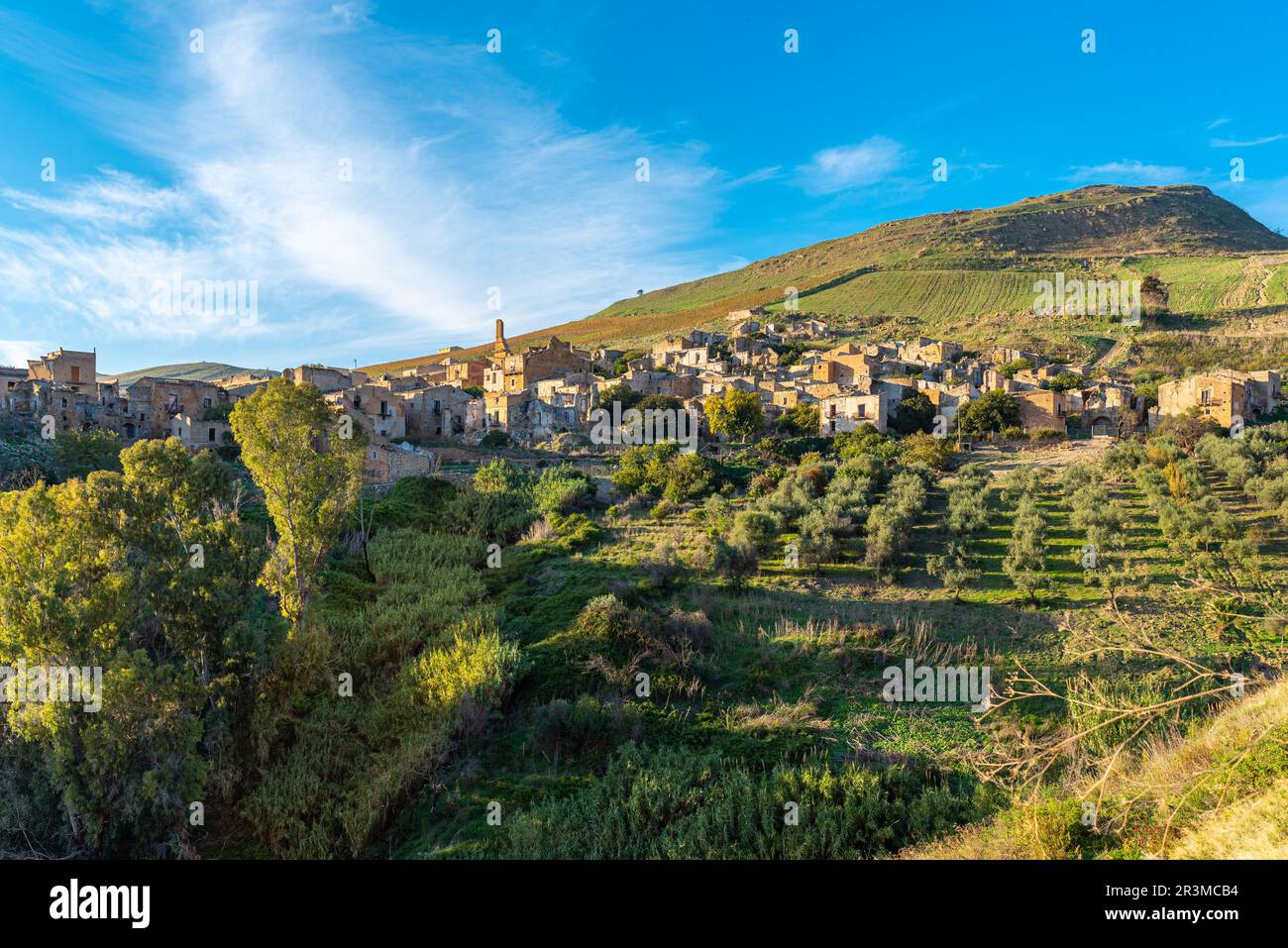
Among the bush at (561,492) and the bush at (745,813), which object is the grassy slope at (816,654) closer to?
the bush at (745,813)

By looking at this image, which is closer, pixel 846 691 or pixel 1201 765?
pixel 1201 765

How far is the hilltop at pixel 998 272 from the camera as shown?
7394cm

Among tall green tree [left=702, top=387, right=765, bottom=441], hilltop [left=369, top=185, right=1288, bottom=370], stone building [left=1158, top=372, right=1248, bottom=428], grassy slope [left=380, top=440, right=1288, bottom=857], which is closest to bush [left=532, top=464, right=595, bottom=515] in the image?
grassy slope [left=380, top=440, right=1288, bottom=857]

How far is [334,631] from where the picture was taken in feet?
50.0

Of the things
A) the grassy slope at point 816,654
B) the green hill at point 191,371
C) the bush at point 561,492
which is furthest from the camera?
the green hill at point 191,371

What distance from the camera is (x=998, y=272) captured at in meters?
99.6

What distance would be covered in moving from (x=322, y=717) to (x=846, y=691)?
8991 mm

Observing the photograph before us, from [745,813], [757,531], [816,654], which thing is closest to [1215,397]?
[757,531]

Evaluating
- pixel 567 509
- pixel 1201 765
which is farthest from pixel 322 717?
pixel 567 509

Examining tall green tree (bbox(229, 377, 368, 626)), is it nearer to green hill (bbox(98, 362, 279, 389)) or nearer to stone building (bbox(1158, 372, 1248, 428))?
stone building (bbox(1158, 372, 1248, 428))

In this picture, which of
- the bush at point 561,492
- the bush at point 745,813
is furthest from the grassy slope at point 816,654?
the bush at point 561,492

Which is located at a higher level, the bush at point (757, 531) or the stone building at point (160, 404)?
the stone building at point (160, 404)

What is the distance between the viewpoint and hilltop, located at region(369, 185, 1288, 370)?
73938 millimetres
